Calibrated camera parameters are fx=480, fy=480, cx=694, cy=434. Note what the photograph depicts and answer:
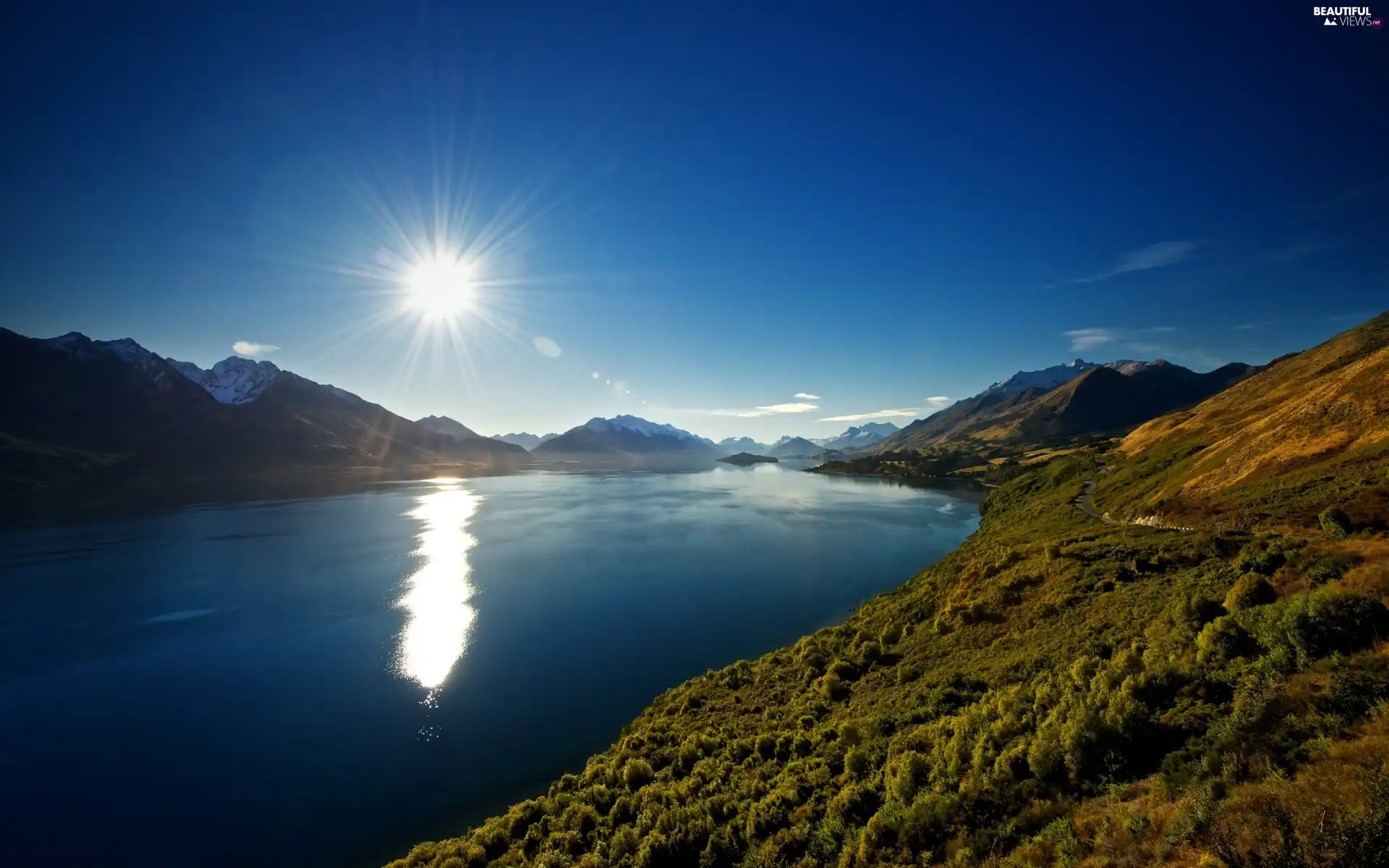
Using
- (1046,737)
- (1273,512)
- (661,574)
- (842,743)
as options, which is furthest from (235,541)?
(1273,512)

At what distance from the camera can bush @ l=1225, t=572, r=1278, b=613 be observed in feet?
57.3

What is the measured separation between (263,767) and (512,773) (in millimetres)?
15190

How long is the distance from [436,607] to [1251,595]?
212 ft

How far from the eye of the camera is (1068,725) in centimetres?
1360

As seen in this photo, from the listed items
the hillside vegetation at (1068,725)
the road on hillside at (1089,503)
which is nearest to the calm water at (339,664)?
the hillside vegetation at (1068,725)

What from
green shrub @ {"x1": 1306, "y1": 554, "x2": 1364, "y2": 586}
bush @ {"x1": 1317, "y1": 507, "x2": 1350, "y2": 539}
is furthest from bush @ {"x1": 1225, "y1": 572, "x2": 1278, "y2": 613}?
bush @ {"x1": 1317, "y1": 507, "x2": 1350, "y2": 539}

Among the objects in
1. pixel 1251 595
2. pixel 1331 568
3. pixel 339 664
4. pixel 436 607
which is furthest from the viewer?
pixel 436 607

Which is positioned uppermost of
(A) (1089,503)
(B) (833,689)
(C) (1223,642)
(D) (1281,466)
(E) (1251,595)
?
(D) (1281,466)

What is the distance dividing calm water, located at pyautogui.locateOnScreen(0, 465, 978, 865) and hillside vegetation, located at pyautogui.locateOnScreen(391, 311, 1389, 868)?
7.64 metres

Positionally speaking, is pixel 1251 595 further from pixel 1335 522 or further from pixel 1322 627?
pixel 1335 522

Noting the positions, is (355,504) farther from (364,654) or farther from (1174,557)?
(1174,557)

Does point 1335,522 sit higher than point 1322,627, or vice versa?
point 1335,522

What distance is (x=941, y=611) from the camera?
33031mm

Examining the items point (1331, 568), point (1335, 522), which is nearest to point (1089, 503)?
point (1335, 522)
